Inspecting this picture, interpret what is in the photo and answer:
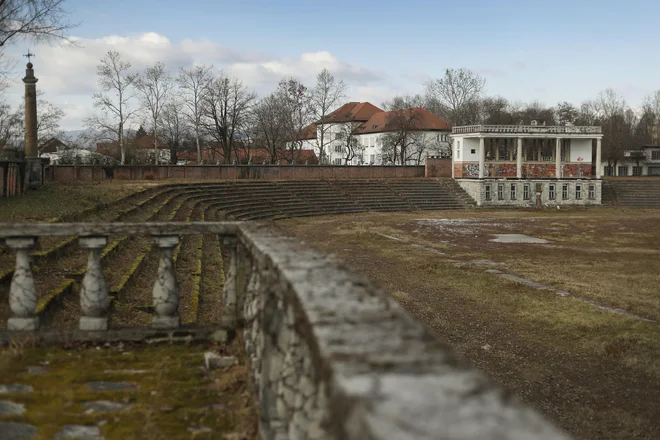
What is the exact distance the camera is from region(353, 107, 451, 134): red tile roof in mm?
87188

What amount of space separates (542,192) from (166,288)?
192ft

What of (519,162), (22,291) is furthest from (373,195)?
(22,291)

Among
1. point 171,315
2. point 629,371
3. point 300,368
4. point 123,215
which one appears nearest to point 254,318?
point 171,315

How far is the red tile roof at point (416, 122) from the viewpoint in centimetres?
8719

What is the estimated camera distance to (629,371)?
978 cm

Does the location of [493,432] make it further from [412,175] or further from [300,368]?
[412,175]

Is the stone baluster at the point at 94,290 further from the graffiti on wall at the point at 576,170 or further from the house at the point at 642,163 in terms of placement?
the house at the point at 642,163

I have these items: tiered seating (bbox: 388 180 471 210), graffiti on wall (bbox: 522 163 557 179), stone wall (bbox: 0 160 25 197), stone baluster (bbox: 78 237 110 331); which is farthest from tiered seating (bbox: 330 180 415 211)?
stone baluster (bbox: 78 237 110 331)

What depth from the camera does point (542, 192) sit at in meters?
59.9

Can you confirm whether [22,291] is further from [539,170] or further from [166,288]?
[539,170]

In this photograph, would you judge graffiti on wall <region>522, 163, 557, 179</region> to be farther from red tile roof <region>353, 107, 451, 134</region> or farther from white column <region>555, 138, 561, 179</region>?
red tile roof <region>353, 107, 451, 134</region>

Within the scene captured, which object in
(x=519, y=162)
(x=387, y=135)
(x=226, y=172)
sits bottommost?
(x=226, y=172)

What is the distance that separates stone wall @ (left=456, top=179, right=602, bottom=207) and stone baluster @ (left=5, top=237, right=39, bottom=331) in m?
55.2

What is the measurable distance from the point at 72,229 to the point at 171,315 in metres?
1.16
